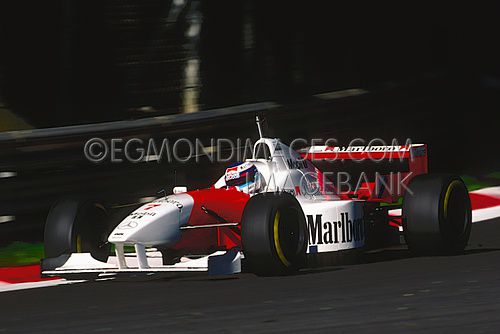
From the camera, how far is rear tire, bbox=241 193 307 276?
7.96m

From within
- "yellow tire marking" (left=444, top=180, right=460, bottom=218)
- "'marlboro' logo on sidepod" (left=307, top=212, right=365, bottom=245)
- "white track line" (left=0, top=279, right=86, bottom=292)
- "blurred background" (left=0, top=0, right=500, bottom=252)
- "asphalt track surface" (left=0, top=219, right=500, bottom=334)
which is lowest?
"white track line" (left=0, top=279, right=86, bottom=292)

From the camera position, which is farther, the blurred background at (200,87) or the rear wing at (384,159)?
the blurred background at (200,87)

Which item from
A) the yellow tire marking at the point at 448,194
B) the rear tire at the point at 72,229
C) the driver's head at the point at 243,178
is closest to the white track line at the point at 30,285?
the rear tire at the point at 72,229

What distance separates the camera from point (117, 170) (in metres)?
11.5

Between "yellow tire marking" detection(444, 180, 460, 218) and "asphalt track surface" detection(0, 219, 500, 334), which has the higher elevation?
"yellow tire marking" detection(444, 180, 460, 218)

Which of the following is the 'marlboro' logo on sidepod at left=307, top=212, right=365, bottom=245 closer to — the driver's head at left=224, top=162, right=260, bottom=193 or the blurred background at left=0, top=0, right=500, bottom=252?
the driver's head at left=224, top=162, right=260, bottom=193

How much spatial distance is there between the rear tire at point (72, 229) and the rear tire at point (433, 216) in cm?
224

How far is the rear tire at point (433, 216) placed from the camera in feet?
29.4

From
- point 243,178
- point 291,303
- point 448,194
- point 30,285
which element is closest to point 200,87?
point 243,178

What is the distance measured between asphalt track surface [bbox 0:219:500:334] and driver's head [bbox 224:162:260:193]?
81 centimetres

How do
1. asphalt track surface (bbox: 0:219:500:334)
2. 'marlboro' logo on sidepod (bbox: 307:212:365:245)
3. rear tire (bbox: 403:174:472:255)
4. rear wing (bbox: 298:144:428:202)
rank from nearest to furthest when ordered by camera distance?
asphalt track surface (bbox: 0:219:500:334) → 'marlboro' logo on sidepod (bbox: 307:212:365:245) → rear tire (bbox: 403:174:472:255) → rear wing (bbox: 298:144:428:202)

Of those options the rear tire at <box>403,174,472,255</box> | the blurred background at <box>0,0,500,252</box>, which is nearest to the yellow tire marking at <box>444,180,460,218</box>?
the rear tire at <box>403,174,472,255</box>

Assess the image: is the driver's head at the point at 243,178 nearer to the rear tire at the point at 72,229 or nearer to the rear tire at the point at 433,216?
the rear tire at the point at 72,229

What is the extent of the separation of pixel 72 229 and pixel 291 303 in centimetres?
223
